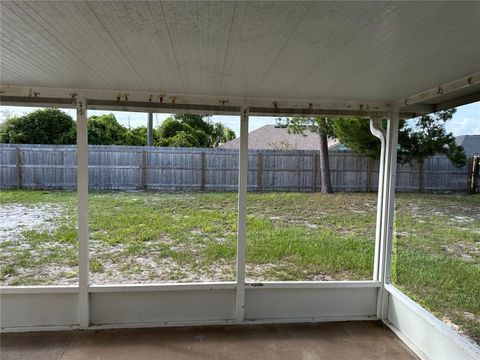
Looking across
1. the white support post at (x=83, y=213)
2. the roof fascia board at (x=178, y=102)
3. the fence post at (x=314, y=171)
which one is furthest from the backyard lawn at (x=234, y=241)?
the roof fascia board at (x=178, y=102)

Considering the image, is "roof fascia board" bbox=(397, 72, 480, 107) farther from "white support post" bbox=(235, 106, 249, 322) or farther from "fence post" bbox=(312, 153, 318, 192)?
"fence post" bbox=(312, 153, 318, 192)

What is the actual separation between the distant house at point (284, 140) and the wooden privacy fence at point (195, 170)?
62cm

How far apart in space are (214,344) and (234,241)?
1474 mm

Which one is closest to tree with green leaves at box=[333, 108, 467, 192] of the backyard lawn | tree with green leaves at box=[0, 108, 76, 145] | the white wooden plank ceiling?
the backyard lawn

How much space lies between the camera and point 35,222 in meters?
3.65

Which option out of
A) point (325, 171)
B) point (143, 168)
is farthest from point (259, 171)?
point (143, 168)

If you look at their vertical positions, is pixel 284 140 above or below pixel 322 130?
below

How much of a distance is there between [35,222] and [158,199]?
4.72ft

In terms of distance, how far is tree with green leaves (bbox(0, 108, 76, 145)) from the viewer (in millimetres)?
3627

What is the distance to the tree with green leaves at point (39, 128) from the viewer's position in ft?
11.9

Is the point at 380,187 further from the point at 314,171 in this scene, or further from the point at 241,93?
the point at 314,171

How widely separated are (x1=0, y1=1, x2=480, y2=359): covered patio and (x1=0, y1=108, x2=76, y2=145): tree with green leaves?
53.4 inches

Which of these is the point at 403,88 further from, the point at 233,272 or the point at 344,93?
the point at 233,272

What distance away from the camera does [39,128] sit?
3.81m
